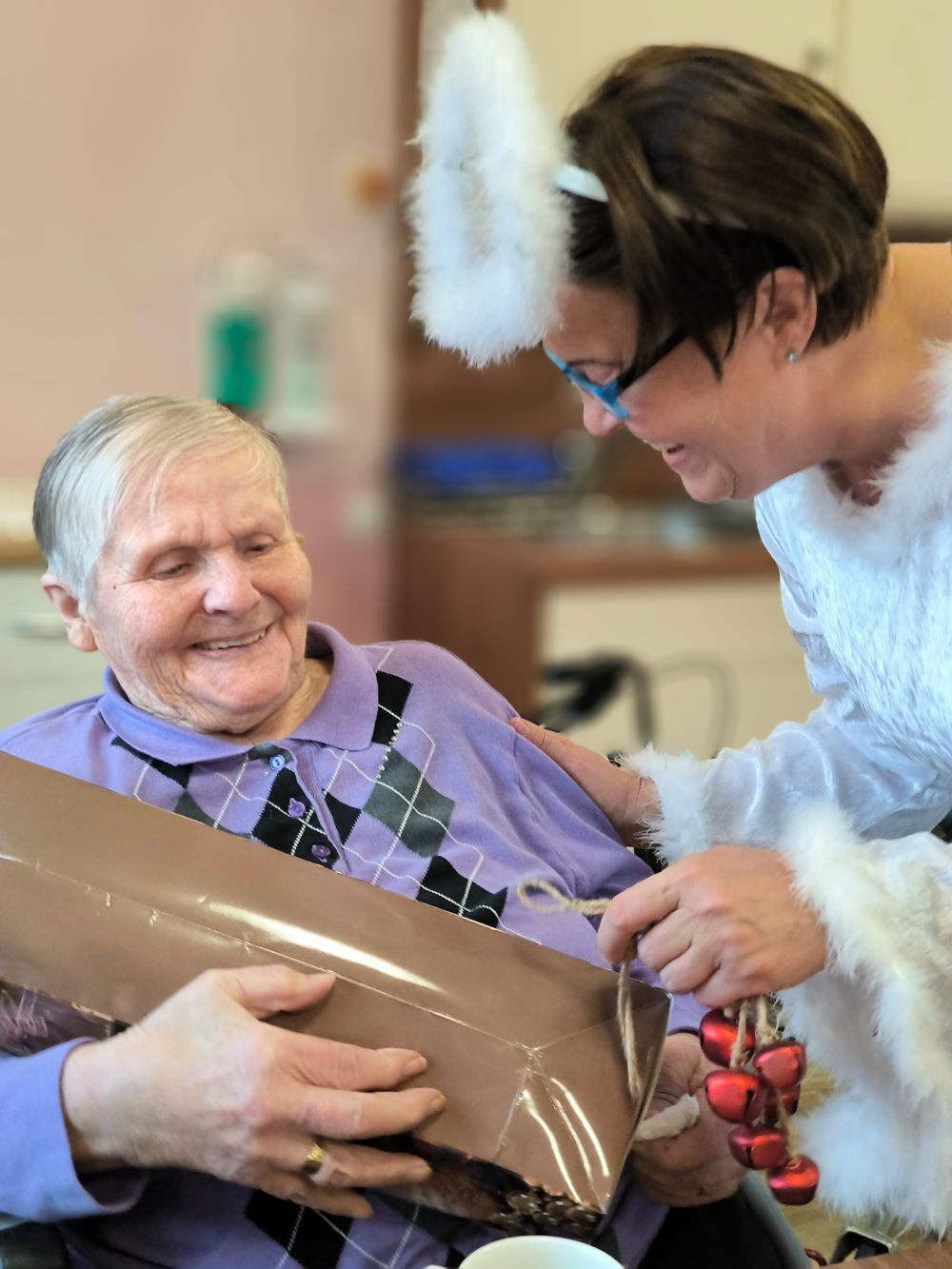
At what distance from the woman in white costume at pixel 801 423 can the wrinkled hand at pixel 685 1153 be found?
0.22 feet

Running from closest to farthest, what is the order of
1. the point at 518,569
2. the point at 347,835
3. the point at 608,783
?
the point at 347,835
the point at 608,783
the point at 518,569

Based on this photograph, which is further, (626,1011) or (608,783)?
(608,783)

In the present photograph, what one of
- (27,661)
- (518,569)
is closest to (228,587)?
(27,661)

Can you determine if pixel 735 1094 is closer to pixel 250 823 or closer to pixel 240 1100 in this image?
pixel 240 1100

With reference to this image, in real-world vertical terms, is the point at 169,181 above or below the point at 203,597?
below

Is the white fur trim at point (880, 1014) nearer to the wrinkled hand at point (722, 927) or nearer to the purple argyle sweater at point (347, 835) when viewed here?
the wrinkled hand at point (722, 927)

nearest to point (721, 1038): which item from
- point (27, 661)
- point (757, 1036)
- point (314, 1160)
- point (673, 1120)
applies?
point (757, 1036)

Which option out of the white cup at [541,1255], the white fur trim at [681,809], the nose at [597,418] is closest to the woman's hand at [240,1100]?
the white cup at [541,1255]

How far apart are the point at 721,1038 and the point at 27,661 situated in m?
1.33

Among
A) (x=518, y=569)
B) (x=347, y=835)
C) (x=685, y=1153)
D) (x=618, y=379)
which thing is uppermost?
(x=618, y=379)

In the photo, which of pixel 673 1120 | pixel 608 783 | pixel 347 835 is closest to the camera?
pixel 673 1120

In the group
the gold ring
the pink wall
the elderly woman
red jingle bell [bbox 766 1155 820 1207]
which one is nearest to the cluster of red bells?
red jingle bell [bbox 766 1155 820 1207]

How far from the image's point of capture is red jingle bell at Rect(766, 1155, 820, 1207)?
93 centimetres

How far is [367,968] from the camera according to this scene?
972mm
